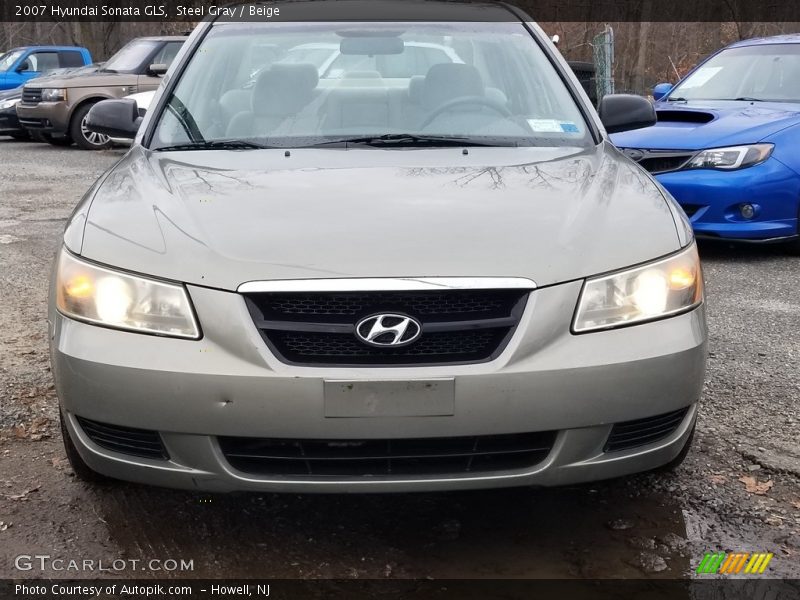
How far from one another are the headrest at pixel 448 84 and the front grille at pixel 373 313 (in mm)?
1451

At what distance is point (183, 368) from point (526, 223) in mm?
965

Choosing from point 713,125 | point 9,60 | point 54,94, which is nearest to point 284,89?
point 713,125

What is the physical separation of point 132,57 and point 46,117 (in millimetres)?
1617

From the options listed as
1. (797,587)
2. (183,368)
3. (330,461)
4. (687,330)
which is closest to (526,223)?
(687,330)

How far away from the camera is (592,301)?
2.41 meters

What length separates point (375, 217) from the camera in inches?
102

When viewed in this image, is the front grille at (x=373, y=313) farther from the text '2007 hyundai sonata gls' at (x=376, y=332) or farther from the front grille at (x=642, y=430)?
the front grille at (x=642, y=430)

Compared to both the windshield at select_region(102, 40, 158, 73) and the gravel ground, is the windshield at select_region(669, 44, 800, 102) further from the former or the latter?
the windshield at select_region(102, 40, 158, 73)

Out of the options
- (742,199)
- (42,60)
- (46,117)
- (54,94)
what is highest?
(742,199)

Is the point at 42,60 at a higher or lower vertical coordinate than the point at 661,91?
lower

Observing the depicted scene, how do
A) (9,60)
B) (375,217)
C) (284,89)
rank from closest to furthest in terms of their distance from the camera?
(375,217)
(284,89)
(9,60)

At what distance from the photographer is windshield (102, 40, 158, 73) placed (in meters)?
14.8

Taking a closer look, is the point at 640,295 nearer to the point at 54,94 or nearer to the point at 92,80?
the point at 92,80

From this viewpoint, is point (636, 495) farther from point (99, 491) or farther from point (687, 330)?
point (99, 491)
